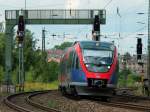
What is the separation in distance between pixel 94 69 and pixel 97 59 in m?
0.65

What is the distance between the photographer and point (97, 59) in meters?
28.4

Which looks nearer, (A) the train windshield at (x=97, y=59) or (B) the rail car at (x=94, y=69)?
(B) the rail car at (x=94, y=69)

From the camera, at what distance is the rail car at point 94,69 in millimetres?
27984

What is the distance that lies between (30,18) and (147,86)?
2173 centimetres

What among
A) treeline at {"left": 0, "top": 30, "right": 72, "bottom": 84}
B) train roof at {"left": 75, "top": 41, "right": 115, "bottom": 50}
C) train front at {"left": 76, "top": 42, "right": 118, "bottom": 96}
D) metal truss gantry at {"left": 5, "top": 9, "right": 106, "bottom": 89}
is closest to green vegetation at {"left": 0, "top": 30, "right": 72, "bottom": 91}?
treeline at {"left": 0, "top": 30, "right": 72, "bottom": 84}

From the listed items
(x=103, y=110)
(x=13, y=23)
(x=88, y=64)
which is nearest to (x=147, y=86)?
(x=88, y=64)

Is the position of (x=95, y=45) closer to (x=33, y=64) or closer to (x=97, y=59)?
(x=97, y=59)

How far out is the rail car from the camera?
27984 millimetres

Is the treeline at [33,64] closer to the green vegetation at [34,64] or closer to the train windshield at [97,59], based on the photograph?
the green vegetation at [34,64]

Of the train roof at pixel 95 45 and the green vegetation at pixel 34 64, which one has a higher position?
the train roof at pixel 95 45

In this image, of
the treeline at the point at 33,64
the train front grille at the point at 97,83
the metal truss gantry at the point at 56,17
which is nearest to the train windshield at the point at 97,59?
the train front grille at the point at 97,83

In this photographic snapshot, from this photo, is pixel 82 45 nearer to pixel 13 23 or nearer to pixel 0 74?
pixel 13 23

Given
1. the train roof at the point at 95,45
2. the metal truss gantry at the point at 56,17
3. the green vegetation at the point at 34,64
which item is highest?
the metal truss gantry at the point at 56,17

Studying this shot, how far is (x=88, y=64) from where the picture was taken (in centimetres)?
2825
